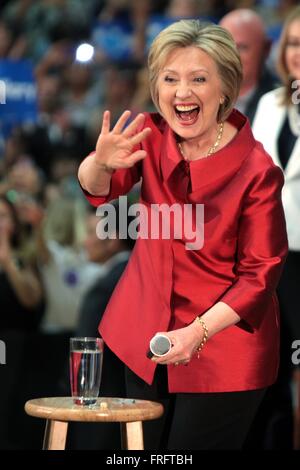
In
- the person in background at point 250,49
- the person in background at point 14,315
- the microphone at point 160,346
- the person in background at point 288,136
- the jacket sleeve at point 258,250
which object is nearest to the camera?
the microphone at point 160,346

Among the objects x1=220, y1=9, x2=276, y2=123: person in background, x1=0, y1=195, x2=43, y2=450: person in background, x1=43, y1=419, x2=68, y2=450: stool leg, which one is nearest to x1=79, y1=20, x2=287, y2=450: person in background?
x1=43, y1=419, x2=68, y2=450: stool leg

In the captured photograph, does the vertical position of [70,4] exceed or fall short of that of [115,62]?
it exceeds it

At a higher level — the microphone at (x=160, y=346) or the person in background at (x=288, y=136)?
the person in background at (x=288, y=136)

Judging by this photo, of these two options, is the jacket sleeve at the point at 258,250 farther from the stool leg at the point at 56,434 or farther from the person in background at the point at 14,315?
the person in background at the point at 14,315

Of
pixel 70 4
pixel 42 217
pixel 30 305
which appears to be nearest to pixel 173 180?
pixel 30 305

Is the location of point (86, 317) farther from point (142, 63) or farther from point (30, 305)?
point (142, 63)

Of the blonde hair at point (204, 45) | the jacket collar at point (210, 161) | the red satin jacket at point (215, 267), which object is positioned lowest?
the red satin jacket at point (215, 267)

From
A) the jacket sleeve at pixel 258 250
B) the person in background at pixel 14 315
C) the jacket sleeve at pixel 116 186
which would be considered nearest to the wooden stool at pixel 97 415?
the jacket sleeve at pixel 258 250

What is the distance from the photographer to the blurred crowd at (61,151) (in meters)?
4.50

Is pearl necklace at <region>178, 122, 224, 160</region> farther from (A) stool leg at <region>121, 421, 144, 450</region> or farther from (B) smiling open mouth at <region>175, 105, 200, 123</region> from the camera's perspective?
(A) stool leg at <region>121, 421, 144, 450</region>

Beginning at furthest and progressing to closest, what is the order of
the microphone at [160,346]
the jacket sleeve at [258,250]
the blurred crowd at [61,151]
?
1. the blurred crowd at [61,151]
2. the jacket sleeve at [258,250]
3. the microphone at [160,346]

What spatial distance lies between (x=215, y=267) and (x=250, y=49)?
5.50 feet
